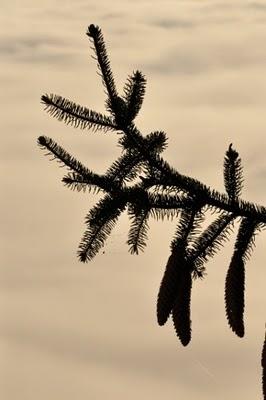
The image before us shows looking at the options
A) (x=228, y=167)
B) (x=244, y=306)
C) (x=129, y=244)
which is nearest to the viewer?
(x=244, y=306)

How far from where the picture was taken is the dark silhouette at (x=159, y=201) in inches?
140

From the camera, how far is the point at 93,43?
3809 millimetres

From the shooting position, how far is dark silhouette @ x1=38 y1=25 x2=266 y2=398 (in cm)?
356

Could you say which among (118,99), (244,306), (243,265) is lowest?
(244,306)

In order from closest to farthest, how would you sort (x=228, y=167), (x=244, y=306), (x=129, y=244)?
(x=244, y=306) → (x=228, y=167) → (x=129, y=244)

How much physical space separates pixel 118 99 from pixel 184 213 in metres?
0.70

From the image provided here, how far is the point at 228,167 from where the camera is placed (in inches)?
148

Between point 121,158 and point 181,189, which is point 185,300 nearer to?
point 181,189

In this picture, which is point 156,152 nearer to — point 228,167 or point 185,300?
point 228,167

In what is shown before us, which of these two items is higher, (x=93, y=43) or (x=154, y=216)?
(x=93, y=43)

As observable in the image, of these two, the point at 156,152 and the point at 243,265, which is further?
the point at 156,152

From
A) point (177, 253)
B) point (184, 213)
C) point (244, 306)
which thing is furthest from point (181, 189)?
point (244, 306)

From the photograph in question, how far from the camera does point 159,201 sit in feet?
12.4

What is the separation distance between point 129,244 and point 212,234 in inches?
19.2
